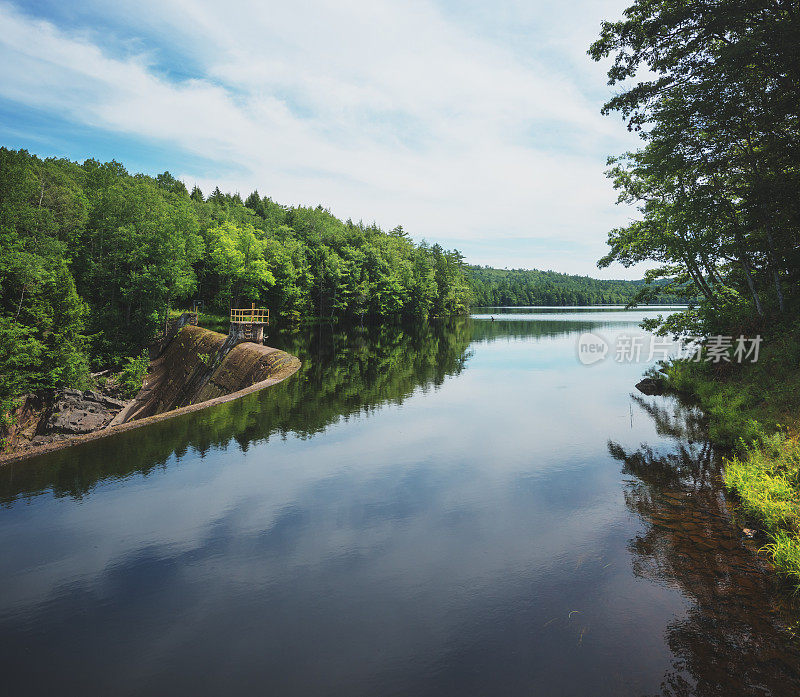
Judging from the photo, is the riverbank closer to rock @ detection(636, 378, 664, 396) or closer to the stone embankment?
rock @ detection(636, 378, 664, 396)

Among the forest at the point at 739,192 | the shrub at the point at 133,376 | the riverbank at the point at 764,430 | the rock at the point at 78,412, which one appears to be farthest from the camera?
the shrub at the point at 133,376

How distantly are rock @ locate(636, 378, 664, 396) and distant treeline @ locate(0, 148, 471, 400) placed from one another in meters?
33.5

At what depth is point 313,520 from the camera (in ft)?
33.9

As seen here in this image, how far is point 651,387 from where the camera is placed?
2456 cm

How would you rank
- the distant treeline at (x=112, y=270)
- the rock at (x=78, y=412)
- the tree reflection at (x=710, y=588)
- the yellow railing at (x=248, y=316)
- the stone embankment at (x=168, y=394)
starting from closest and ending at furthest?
the tree reflection at (x=710, y=588), the stone embankment at (x=168, y=394), the rock at (x=78, y=412), the distant treeline at (x=112, y=270), the yellow railing at (x=248, y=316)

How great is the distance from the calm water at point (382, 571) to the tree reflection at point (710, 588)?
4cm

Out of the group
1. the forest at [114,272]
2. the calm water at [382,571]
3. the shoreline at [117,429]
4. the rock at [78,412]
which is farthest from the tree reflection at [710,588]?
the forest at [114,272]

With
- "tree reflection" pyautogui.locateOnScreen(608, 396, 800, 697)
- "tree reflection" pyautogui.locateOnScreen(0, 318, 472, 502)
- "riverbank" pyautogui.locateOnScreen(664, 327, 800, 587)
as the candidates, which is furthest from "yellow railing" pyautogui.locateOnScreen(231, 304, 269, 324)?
"riverbank" pyautogui.locateOnScreen(664, 327, 800, 587)

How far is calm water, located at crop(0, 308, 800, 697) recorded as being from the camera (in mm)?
6062

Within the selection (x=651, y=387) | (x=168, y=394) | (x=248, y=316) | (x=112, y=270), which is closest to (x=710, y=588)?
(x=651, y=387)

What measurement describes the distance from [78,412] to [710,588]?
28.1 metres

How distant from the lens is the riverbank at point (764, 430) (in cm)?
902

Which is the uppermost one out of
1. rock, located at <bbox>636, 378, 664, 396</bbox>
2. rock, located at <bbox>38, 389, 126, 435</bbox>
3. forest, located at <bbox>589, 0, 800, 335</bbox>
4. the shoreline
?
forest, located at <bbox>589, 0, 800, 335</bbox>

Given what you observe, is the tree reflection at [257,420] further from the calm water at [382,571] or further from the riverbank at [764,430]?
the riverbank at [764,430]
